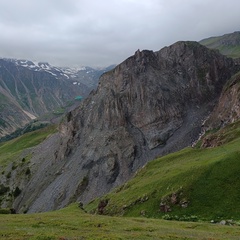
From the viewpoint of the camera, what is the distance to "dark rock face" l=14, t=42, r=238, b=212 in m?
138

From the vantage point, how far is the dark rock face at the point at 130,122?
138 metres

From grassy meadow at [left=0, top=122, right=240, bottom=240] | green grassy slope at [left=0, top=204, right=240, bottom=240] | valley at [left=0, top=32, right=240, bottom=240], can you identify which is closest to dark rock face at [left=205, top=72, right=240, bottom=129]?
valley at [left=0, top=32, right=240, bottom=240]

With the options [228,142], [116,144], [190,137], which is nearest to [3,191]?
[116,144]

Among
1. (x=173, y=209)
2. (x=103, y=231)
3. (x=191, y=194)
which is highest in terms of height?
(x=103, y=231)

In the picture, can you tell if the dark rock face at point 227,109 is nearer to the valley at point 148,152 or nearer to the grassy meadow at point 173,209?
the valley at point 148,152

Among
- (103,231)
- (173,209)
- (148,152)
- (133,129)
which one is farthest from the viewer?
(133,129)

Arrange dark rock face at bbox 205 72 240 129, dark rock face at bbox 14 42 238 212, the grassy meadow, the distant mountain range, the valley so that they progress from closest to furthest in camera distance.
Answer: the grassy meadow < the valley < dark rock face at bbox 205 72 240 129 < the distant mountain range < dark rock face at bbox 14 42 238 212

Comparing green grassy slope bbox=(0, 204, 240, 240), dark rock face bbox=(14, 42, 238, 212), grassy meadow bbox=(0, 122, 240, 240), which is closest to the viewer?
green grassy slope bbox=(0, 204, 240, 240)

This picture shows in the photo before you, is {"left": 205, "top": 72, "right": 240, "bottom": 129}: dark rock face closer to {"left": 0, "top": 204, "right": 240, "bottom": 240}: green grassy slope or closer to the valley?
the valley

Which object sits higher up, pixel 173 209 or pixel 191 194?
pixel 191 194

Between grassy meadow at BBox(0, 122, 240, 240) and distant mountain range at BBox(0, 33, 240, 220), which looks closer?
grassy meadow at BBox(0, 122, 240, 240)

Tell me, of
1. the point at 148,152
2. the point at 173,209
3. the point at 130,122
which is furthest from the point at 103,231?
the point at 130,122

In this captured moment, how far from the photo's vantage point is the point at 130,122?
165m

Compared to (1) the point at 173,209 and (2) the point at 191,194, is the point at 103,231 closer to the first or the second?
(1) the point at 173,209
